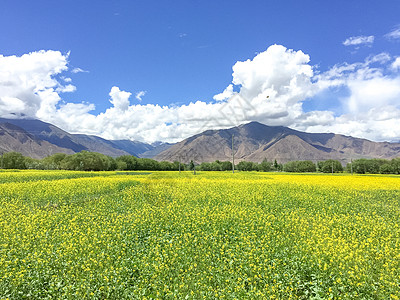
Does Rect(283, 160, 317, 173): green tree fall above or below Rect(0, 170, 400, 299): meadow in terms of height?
below

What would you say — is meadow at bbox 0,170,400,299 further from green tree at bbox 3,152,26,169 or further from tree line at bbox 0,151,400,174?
green tree at bbox 3,152,26,169

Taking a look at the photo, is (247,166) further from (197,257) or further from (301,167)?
(197,257)

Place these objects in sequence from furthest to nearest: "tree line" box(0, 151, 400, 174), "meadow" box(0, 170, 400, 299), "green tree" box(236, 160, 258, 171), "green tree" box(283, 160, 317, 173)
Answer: "green tree" box(236, 160, 258, 171) < "green tree" box(283, 160, 317, 173) < "tree line" box(0, 151, 400, 174) < "meadow" box(0, 170, 400, 299)

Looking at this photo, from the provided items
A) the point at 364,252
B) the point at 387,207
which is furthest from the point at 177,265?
the point at 387,207

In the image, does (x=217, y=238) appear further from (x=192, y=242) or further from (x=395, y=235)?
(x=395, y=235)

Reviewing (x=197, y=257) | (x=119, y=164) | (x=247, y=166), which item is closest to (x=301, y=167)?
(x=247, y=166)

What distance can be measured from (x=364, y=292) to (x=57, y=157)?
113 m

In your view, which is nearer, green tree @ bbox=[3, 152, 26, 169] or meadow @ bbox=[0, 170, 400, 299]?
meadow @ bbox=[0, 170, 400, 299]

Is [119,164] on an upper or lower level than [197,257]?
upper

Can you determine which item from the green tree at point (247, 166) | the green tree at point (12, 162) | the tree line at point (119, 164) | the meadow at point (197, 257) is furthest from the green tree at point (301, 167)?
the meadow at point (197, 257)

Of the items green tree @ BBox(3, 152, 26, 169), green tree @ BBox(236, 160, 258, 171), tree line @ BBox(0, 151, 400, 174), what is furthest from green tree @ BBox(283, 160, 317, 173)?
green tree @ BBox(3, 152, 26, 169)

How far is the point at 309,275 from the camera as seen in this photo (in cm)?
739

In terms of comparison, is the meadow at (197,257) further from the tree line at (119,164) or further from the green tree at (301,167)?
the green tree at (301,167)

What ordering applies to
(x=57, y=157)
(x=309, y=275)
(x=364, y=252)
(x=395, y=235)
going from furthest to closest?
(x=57, y=157) → (x=395, y=235) → (x=364, y=252) → (x=309, y=275)
